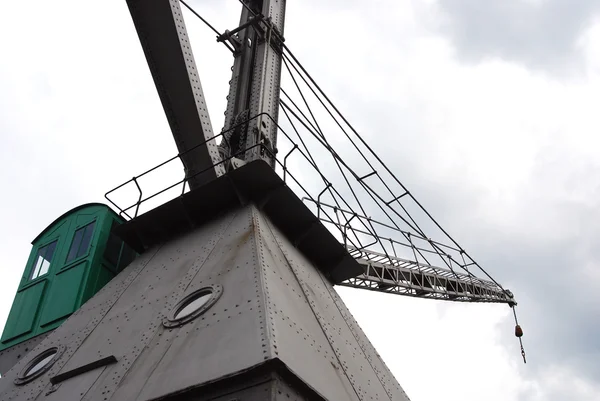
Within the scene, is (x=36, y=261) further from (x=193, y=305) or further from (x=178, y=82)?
(x=193, y=305)

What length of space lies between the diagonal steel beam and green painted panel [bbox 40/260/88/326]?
283cm

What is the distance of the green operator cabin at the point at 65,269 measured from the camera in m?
9.70

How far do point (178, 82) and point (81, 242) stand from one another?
4.03 m

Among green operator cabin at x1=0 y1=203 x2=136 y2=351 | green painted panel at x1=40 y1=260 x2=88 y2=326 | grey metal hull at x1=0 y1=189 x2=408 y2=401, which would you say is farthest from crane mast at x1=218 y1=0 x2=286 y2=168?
green painted panel at x1=40 y1=260 x2=88 y2=326

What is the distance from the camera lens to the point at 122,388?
5.45 metres

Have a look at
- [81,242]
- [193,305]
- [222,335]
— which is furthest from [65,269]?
[222,335]

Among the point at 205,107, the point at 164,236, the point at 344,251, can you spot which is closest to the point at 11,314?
the point at 164,236

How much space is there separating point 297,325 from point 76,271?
5.79 m

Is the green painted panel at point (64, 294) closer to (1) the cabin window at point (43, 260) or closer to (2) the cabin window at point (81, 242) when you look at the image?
(2) the cabin window at point (81, 242)

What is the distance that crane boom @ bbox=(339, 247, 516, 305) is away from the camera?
17547 millimetres

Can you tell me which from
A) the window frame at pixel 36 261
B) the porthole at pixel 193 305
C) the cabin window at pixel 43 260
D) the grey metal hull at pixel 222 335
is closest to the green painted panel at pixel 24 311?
the window frame at pixel 36 261

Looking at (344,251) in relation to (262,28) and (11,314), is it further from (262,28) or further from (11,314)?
(11,314)

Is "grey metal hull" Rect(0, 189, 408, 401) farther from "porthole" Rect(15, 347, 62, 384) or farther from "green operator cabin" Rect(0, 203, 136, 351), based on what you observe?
"green operator cabin" Rect(0, 203, 136, 351)

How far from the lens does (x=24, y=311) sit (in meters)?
10.3
